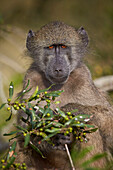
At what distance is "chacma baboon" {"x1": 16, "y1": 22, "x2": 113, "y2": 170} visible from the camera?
3.73 metres

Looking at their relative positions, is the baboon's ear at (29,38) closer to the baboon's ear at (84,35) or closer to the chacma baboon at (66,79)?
the chacma baboon at (66,79)

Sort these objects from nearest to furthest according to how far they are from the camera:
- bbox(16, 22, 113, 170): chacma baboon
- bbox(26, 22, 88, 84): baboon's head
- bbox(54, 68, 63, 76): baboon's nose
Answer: bbox(16, 22, 113, 170): chacma baboon < bbox(54, 68, 63, 76): baboon's nose < bbox(26, 22, 88, 84): baboon's head

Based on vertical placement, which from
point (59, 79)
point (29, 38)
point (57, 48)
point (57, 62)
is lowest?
point (59, 79)

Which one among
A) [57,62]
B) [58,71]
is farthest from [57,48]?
[58,71]

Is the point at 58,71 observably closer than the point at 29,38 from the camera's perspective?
Yes

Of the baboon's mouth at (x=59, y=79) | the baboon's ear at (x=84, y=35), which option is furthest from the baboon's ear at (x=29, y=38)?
the baboon's mouth at (x=59, y=79)

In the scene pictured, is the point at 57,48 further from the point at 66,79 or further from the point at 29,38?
the point at 29,38

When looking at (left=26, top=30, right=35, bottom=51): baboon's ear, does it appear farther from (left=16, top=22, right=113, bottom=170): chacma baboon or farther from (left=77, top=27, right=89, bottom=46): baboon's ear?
(left=77, top=27, right=89, bottom=46): baboon's ear

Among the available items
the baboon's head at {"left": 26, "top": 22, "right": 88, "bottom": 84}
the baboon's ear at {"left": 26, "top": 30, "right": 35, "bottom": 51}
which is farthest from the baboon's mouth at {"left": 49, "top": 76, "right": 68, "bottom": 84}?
the baboon's ear at {"left": 26, "top": 30, "right": 35, "bottom": 51}

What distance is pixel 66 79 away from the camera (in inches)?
158

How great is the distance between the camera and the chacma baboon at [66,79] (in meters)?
3.73

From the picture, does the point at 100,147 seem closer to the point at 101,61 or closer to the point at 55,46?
the point at 55,46

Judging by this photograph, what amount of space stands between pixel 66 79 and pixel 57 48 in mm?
492

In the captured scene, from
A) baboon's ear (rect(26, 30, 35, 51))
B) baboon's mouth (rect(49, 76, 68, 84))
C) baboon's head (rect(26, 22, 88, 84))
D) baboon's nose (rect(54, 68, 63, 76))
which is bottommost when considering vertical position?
baboon's mouth (rect(49, 76, 68, 84))
